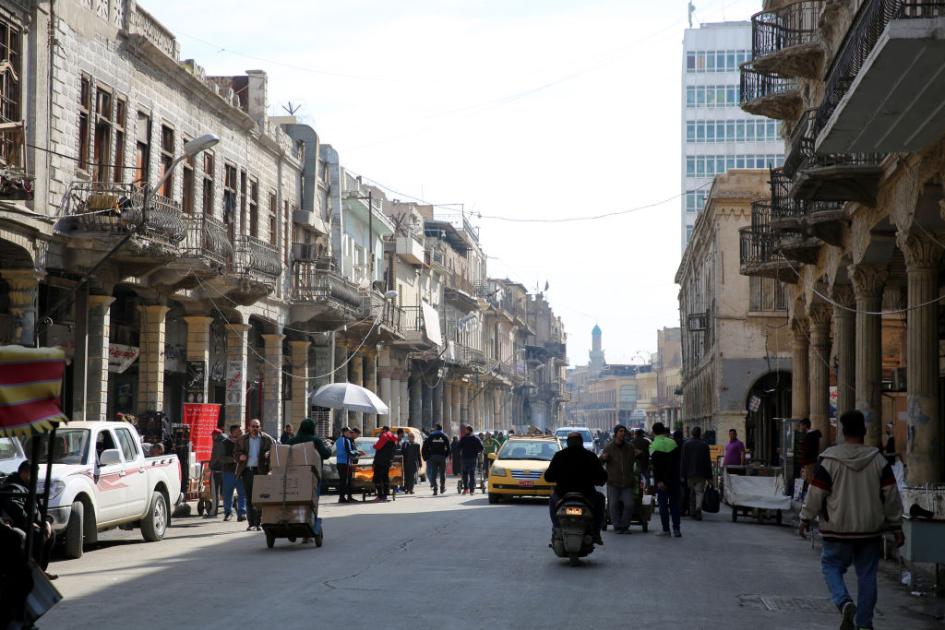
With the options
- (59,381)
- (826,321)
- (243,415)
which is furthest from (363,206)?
(59,381)

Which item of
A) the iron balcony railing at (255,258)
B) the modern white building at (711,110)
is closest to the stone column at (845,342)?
the iron balcony railing at (255,258)

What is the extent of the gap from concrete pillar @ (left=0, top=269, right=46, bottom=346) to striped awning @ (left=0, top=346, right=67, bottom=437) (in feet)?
55.7

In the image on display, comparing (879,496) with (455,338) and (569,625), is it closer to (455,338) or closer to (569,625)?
(569,625)

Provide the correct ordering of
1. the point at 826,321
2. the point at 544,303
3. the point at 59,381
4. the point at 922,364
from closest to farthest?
the point at 59,381 → the point at 922,364 → the point at 826,321 → the point at 544,303

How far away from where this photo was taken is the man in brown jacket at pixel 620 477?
2044cm

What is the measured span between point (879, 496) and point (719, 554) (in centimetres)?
771

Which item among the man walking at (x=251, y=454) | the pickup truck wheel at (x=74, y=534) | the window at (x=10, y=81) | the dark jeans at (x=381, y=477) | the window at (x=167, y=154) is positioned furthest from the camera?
the window at (x=167, y=154)

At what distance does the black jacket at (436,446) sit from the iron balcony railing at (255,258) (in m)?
6.14

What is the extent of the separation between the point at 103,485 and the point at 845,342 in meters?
17.0

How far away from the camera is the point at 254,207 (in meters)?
39.4

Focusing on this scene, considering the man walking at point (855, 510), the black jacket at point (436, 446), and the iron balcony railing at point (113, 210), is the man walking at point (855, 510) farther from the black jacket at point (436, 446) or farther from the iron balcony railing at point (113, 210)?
the black jacket at point (436, 446)

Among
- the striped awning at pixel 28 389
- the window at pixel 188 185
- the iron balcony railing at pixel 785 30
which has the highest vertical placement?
the iron balcony railing at pixel 785 30

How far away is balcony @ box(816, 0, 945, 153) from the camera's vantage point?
45.1 ft

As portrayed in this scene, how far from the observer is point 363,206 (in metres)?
52.3
